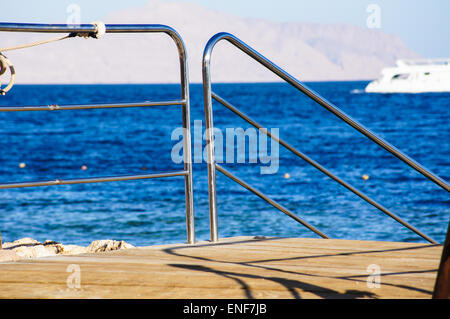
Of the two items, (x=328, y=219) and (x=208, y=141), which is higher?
(x=208, y=141)

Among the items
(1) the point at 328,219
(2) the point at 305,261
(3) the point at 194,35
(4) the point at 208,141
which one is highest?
(3) the point at 194,35

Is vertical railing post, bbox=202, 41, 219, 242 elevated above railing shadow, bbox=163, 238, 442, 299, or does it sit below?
above

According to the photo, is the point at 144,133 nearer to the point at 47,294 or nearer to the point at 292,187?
the point at 292,187

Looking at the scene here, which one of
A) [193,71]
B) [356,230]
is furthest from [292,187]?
[193,71]

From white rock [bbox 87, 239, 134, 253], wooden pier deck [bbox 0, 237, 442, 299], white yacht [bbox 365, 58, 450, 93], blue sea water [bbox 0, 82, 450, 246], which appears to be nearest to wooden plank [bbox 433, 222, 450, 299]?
wooden pier deck [bbox 0, 237, 442, 299]

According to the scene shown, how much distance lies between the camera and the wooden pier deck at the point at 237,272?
2227 mm

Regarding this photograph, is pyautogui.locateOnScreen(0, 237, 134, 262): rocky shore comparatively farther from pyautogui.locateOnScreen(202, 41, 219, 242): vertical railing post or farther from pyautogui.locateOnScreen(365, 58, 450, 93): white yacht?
pyautogui.locateOnScreen(365, 58, 450, 93): white yacht

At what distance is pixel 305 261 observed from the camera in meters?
2.78

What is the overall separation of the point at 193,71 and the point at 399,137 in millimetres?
136511

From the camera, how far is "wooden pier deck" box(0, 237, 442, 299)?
2.23 metres

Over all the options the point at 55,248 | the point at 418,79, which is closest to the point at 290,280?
the point at 55,248

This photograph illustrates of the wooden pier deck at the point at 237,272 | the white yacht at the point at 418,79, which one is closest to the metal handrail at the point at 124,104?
the wooden pier deck at the point at 237,272

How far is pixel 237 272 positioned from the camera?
2543 mm

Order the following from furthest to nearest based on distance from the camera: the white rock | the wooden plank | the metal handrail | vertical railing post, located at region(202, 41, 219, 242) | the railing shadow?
1. the white rock
2. vertical railing post, located at region(202, 41, 219, 242)
3. the metal handrail
4. the railing shadow
5. the wooden plank
